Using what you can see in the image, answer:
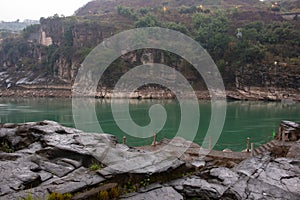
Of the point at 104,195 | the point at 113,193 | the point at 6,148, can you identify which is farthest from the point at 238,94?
the point at 104,195

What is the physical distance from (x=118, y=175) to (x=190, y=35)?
277 ft

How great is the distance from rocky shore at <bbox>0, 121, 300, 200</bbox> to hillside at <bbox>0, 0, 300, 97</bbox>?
6863cm

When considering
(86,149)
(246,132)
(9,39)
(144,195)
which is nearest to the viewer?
(144,195)

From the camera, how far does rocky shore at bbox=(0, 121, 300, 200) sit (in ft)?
21.8

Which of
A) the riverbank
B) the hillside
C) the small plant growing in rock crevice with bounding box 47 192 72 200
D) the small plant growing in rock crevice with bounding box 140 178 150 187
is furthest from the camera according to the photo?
the hillside

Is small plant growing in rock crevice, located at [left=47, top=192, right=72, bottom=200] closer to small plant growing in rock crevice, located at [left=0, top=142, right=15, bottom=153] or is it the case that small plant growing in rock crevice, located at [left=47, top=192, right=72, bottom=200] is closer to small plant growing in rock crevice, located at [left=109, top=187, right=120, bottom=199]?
small plant growing in rock crevice, located at [left=109, top=187, right=120, bottom=199]

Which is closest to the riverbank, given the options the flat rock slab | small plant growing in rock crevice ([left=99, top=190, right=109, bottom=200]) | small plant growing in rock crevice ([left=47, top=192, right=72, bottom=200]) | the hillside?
the hillside

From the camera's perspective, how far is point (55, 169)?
7758mm

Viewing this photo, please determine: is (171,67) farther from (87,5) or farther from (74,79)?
(87,5)

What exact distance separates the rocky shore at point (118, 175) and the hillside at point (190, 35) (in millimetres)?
68626

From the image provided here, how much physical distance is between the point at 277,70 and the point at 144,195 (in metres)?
72.5

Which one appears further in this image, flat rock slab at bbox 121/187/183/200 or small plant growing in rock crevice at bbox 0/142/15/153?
small plant growing in rock crevice at bbox 0/142/15/153

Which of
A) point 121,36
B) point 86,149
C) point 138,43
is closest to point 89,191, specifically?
point 86,149

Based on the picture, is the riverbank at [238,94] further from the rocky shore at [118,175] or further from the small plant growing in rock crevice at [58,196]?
the small plant growing in rock crevice at [58,196]
